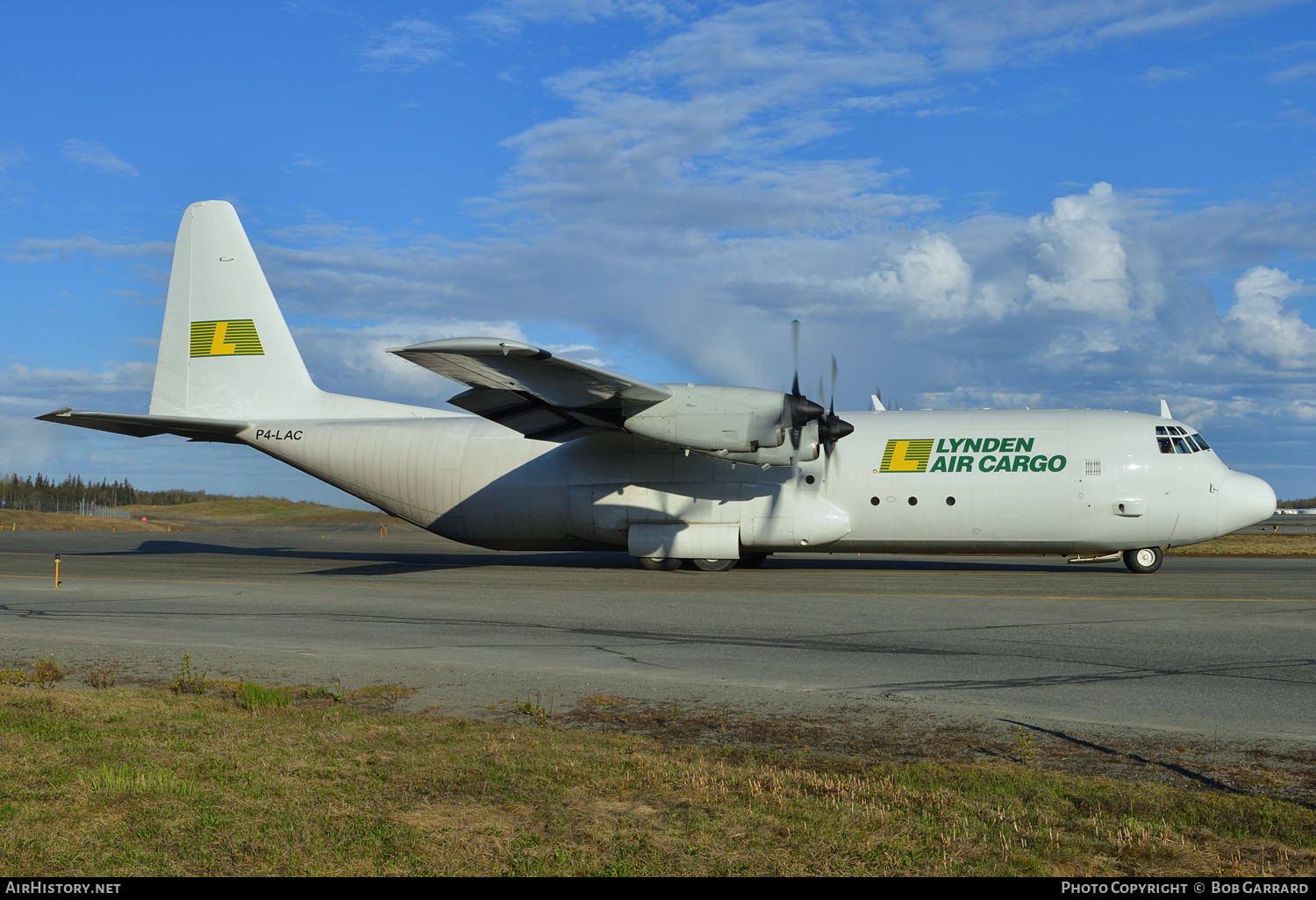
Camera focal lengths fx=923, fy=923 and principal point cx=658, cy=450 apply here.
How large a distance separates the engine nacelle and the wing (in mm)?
329

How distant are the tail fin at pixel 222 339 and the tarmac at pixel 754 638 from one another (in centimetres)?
506

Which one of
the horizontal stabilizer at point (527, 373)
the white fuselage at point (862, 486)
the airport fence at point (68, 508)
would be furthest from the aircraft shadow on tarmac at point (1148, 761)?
the airport fence at point (68, 508)

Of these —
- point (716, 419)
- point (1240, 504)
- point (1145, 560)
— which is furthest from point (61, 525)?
point (1240, 504)

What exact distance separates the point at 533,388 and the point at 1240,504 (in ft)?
53.0

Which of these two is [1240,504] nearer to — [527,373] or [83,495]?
[527,373]

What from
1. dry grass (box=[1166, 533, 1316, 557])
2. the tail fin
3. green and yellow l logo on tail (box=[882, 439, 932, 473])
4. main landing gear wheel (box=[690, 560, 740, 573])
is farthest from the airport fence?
dry grass (box=[1166, 533, 1316, 557])

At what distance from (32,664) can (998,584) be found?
1689 cm

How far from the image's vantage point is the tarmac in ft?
→ 28.1

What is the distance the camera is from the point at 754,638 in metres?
12.4

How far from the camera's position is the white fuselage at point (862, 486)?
21.2 m

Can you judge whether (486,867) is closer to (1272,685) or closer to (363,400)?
(1272,685)

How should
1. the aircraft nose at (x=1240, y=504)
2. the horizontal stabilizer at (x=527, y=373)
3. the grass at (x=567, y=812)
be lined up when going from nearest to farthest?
the grass at (x=567, y=812) < the horizontal stabilizer at (x=527, y=373) < the aircraft nose at (x=1240, y=504)

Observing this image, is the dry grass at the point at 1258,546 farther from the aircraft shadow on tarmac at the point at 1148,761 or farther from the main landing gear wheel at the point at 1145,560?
the aircraft shadow on tarmac at the point at 1148,761

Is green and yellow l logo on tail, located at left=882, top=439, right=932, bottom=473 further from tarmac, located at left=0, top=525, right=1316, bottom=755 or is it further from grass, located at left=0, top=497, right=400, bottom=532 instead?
grass, located at left=0, top=497, right=400, bottom=532
